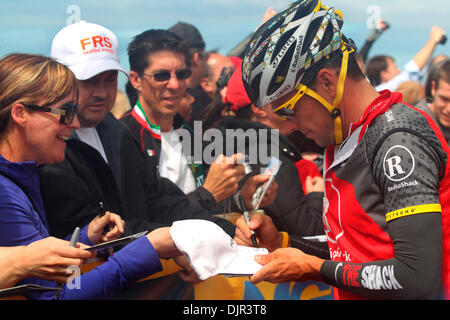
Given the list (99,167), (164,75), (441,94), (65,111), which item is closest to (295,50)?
(65,111)

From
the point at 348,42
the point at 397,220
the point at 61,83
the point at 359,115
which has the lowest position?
the point at 397,220

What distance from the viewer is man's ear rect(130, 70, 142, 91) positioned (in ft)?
11.3

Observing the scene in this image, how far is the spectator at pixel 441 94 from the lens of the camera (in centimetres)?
477

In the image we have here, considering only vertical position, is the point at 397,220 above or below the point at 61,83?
below

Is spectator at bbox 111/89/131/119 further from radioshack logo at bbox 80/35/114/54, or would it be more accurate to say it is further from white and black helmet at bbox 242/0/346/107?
white and black helmet at bbox 242/0/346/107

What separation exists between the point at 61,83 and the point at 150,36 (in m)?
1.18

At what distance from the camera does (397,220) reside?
5.67 ft

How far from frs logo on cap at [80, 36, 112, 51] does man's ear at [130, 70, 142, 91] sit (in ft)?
1.86

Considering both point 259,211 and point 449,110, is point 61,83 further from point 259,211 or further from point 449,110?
point 449,110

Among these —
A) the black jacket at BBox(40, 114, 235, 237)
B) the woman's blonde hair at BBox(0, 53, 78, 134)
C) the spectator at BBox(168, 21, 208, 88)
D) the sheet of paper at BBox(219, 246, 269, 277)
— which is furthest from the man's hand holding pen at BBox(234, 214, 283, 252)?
the spectator at BBox(168, 21, 208, 88)

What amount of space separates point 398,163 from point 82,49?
1.93m

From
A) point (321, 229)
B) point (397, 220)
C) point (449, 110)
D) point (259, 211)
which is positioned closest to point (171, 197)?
point (259, 211)

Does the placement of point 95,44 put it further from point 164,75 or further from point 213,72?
point 213,72

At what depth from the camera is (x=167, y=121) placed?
377 cm
